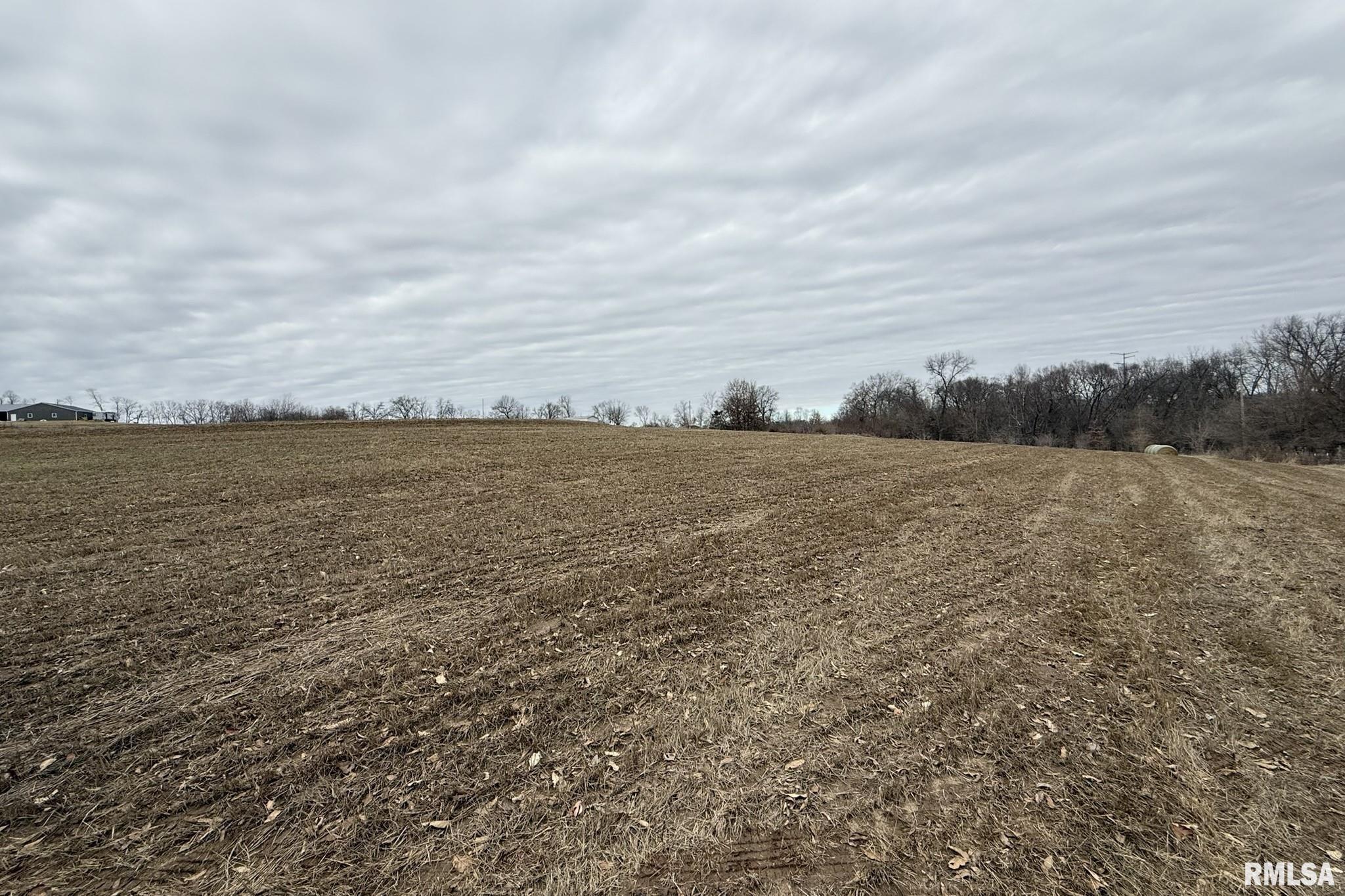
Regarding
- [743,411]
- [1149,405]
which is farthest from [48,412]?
[1149,405]

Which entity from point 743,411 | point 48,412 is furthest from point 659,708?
point 48,412

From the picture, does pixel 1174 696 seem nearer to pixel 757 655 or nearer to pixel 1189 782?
pixel 1189 782

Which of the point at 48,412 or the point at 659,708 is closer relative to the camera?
the point at 659,708

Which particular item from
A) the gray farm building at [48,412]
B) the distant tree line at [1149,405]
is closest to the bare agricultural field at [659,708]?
the distant tree line at [1149,405]

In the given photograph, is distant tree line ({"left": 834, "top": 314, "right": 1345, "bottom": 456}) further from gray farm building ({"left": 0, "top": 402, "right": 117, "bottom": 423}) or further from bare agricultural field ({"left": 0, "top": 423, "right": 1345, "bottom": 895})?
gray farm building ({"left": 0, "top": 402, "right": 117, "bottom": 423})

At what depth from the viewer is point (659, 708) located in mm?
4500

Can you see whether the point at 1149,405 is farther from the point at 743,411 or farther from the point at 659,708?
the point at 659,708

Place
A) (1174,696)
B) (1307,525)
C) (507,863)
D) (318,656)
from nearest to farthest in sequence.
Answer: (507,863) → (1174,696) → (318,656) → (1307,525)

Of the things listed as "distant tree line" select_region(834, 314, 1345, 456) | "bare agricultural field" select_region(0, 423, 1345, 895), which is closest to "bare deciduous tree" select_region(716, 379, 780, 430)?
"distant tree line" select_region(834, 314, 1345, 456)

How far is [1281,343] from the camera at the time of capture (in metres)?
64.2

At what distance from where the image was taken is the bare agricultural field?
3043 millimetres

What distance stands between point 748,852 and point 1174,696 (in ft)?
13.8

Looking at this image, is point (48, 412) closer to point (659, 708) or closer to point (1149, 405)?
point (659, 708)

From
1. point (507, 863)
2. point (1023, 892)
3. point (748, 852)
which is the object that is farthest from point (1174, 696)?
point (507, 863)
